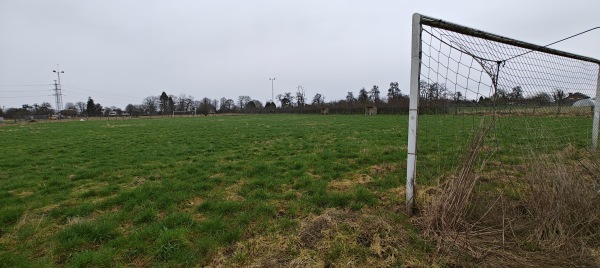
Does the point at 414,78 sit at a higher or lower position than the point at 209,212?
higher

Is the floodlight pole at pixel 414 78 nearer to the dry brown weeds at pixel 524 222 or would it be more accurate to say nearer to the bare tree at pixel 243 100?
the dry brown weeds at pixel 524 222

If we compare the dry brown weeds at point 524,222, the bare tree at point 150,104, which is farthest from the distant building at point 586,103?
the bare tree at point 150,104

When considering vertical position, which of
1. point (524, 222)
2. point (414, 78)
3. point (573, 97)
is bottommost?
point (524, 222)

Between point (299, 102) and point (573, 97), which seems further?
point (299, 102)

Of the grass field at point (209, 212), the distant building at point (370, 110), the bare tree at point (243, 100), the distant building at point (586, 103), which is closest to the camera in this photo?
the grass field at point (209, 212)

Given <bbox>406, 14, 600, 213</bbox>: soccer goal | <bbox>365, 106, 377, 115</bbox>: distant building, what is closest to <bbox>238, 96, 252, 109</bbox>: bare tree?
<bbox>365, 106, 377, 115</bbox>: distant building

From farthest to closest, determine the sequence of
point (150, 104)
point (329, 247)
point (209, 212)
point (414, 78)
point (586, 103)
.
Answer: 1. point (150, 104)
2. point (586, 103)
3. point (209, 212)
4. point (414, 78)
5. point (329, 247)

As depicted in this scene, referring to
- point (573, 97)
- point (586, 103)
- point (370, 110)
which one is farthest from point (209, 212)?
point (370, 110)

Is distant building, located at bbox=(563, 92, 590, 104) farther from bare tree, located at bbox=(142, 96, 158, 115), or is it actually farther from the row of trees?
bare tree, located at bbox=(142, 96, 158, 115)

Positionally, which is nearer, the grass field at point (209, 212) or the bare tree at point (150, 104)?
the grass field at point (209, 212)

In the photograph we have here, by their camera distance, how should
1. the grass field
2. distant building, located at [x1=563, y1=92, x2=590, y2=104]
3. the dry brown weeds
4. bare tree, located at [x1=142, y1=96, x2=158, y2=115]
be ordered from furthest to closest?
bare tree, located at [x1=142, y1=96, x2=158, y2=115]
distant building, located at [x1=563, y1=92, x2=590, y2=104]
the grass field
the dry brown weeds

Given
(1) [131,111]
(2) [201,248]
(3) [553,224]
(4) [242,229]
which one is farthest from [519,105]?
(1) [131,111]

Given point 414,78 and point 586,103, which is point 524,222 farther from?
point 586,103

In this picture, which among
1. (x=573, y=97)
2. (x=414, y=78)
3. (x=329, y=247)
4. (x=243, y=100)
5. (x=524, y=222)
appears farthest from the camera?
(x=243, y=100)
